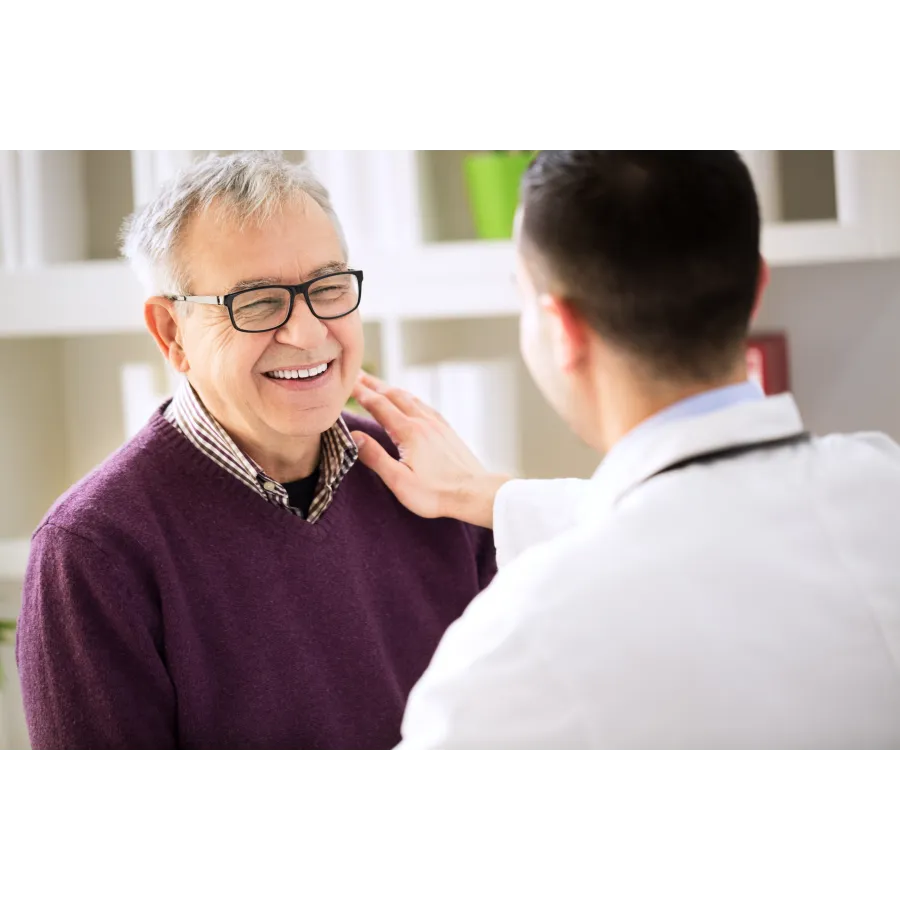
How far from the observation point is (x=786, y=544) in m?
0.90

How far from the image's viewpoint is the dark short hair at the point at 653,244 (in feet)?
2.93

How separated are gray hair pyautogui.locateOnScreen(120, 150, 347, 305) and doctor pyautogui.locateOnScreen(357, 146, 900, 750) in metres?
0.42

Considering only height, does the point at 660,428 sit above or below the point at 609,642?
above

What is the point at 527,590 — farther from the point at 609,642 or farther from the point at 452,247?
the point at 452,247

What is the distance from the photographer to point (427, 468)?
147cm

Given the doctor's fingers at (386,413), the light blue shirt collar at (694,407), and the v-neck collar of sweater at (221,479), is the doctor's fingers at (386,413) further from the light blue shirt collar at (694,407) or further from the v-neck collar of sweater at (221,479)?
the light blue shirt collar at (694,407)

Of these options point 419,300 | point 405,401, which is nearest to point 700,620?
point 405,401

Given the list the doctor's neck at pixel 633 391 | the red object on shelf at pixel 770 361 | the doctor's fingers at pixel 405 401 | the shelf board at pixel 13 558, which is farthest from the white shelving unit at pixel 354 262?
the doctor's neck at pixel 633 391

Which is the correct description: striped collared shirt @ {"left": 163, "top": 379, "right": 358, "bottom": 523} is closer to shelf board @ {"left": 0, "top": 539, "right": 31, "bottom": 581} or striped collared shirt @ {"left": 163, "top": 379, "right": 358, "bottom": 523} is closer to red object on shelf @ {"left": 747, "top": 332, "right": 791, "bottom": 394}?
shelf board @ {"left": 0, "top": 539, "right": 31, "bottom": 581}

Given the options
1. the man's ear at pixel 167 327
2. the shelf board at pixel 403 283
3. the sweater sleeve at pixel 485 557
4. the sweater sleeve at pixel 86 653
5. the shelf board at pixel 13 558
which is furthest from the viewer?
the shelf board at pixel 13 558
